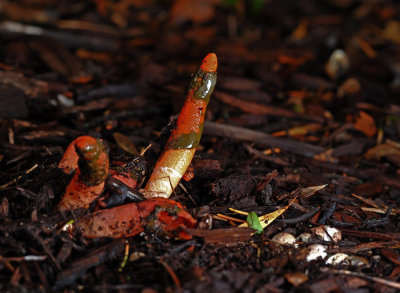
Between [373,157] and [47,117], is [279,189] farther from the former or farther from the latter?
[47,117]

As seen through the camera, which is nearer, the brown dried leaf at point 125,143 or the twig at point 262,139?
the brown dried leaf at point 125,143

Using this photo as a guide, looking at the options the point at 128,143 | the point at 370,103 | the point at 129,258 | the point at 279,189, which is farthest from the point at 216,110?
the point at 129,258

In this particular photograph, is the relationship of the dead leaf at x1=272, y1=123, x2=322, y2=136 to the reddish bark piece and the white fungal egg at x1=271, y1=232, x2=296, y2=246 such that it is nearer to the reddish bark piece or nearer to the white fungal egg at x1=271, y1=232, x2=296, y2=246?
the white fungal egg at x1=271, y1=232, x2=296, y2=246

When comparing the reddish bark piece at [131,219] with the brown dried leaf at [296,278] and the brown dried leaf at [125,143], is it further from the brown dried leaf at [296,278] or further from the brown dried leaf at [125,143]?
the brown dried leaf at [125,143]

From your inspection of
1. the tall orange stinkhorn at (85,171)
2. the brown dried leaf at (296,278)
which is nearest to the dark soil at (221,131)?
the brown dried leaf at (296,278)

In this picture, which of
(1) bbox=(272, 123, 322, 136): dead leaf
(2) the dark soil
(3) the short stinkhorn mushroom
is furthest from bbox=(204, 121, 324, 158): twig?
(3) the short stinkhorn mushroom

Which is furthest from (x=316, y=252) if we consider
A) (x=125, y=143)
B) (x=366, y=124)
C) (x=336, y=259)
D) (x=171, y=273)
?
(x=366, y=124)
